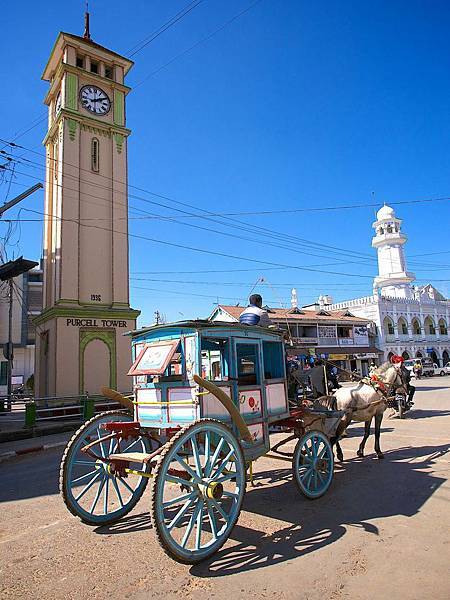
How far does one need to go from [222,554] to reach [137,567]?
0.79 metres

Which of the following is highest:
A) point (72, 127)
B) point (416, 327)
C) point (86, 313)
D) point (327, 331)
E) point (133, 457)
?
point (72, 127)

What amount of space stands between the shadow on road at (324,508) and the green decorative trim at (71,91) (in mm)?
18784

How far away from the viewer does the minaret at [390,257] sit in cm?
5303

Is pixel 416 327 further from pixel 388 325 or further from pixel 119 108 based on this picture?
pixel 119 108

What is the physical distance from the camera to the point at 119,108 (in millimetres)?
20797

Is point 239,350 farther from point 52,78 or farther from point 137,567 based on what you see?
point 52,78

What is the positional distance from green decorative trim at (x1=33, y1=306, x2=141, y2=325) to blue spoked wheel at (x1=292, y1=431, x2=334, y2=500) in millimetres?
13869

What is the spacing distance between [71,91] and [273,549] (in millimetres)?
20976

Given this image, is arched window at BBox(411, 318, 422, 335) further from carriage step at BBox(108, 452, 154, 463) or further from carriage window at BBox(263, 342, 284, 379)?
carriage step at BBox(108, 452, 154, 463)

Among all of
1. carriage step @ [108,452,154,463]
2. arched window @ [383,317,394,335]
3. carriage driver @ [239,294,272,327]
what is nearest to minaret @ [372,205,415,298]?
arched window @ [383,317,394,335]

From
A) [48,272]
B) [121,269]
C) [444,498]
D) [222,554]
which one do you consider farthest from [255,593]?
[48,272]

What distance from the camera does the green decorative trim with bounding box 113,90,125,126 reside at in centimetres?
2055

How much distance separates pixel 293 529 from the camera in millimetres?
4359

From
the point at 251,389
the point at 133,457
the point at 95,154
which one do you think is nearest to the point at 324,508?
the point at 251,389
